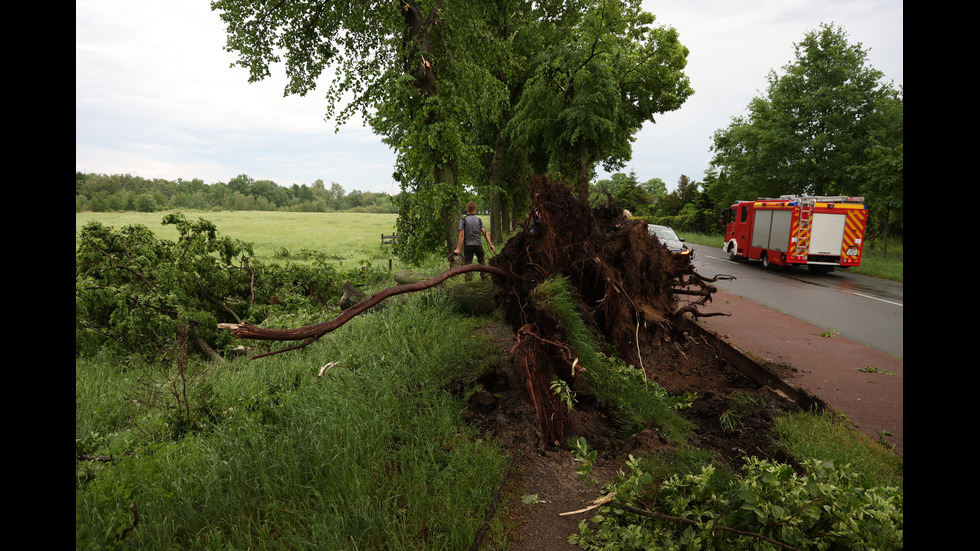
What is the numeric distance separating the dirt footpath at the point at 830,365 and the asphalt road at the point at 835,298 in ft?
2.14

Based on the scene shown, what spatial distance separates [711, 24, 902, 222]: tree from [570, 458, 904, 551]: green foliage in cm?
2472

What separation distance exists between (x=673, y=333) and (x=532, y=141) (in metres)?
15.9

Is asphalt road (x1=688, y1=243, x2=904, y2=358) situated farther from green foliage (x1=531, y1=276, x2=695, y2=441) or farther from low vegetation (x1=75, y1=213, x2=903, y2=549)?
low vegetation (x1=75, y1=213, x2=903, y2=549)

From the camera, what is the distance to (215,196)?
85.8m

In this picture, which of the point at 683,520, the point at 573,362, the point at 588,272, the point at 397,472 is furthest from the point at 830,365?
the point at 397,472

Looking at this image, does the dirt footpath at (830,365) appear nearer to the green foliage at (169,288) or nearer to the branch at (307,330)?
the branch at (307,330)

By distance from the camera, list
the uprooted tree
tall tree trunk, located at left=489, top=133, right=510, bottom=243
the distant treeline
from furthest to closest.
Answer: the distant treeline, tall tree trunk, located at left=489, top=133, right=510, bottom=243, the uprooted tree

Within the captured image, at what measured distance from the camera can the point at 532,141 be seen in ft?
66.9

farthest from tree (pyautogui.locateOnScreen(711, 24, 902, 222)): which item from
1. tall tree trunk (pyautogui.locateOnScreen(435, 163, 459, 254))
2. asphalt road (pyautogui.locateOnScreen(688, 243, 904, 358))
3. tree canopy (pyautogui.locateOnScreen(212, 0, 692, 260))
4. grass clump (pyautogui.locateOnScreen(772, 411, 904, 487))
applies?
grass clump (pyautogui.locateOnScreen(772, 411, 904, 487))

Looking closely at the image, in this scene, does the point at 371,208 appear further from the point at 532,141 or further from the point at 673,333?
the point at 673,333

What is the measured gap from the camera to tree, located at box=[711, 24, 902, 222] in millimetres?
23219

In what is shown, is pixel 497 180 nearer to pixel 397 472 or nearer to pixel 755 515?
pixel 397 472

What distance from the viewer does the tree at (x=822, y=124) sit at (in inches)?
914

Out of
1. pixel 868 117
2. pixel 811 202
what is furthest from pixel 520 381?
pixel 868 117
